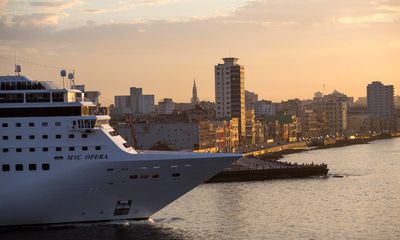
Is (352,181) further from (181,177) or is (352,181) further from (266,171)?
(181,177)

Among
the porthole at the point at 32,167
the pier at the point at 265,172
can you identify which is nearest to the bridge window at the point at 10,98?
the porthole at the point at 32,167

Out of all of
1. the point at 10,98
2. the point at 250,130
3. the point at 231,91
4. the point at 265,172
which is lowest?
the point at 265,172

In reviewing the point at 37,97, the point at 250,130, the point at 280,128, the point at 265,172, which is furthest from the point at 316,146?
the point at 37,97

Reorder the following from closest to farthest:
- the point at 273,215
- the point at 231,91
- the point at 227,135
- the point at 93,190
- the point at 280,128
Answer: the point at 93,190 → the point at 273,215 → the point at 227,135 → the point at 231,91 → the point at 280,128

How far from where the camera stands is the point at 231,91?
488 feet

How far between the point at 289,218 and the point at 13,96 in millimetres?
16967

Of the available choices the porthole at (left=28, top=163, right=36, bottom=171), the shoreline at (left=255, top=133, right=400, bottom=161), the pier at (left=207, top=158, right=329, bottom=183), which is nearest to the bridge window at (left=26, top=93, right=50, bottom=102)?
the porthole at (left=28, top=163, right=36, bottom=171)

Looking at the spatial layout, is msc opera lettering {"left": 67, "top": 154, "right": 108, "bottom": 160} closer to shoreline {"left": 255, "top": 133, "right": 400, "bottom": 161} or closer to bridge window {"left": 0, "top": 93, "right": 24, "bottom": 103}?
bridge window {"left": 0, "top": 93, "right": 24, "bottom": 103}

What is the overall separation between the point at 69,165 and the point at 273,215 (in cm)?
1432

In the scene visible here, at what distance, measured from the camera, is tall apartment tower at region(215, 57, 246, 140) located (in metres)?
147

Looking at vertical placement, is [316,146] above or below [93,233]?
below

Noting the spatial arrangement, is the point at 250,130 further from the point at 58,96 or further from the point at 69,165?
the point at 69,165

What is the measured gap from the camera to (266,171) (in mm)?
80938

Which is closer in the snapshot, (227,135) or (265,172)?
(265,172)
